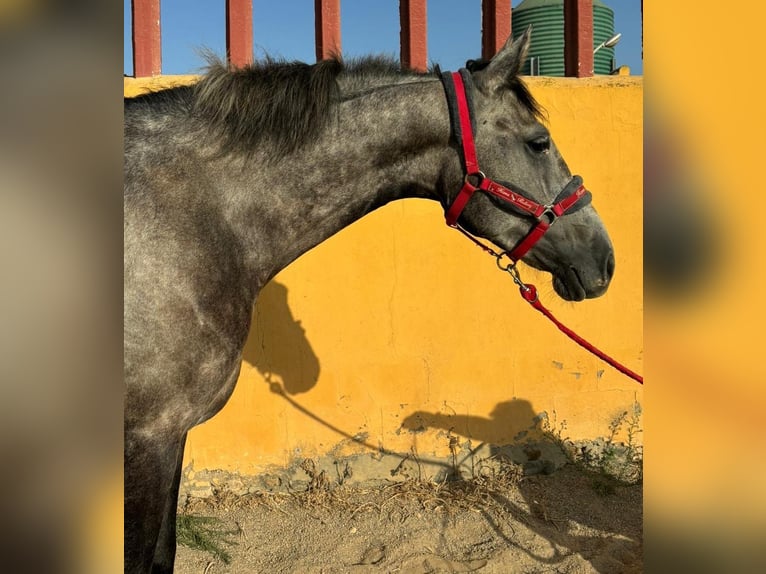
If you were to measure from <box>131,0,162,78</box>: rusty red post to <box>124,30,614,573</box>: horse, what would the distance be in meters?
1.70

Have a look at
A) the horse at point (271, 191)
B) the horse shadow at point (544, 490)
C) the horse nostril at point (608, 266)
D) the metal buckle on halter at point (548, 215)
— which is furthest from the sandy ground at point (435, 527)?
the metal buckle on halter at point (548, 215)

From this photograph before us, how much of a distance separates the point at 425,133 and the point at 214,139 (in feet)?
2.08

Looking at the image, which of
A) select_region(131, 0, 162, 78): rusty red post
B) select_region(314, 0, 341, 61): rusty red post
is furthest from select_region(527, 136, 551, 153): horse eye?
select_region(131, 0, 162, 78): rusty red post

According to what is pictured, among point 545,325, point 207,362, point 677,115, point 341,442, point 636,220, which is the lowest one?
point 341,442

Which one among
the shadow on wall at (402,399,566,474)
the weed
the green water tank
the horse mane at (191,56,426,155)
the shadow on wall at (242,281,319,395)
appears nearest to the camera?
the horse mane at (191,56,426,155)

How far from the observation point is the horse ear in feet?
6.37

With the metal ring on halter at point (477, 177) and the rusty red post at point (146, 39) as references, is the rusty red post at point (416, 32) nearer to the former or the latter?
the rusty red post at point (146, 39)

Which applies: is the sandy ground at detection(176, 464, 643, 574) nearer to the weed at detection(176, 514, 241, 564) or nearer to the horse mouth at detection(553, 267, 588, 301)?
the weed at detection(176, 514, 241, 564)

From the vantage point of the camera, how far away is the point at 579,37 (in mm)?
3699

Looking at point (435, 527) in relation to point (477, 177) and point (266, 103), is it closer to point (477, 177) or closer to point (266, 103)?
point (477, 177)

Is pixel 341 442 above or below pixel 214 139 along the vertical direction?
below

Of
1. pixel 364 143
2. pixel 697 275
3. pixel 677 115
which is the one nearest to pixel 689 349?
pixel 697 275

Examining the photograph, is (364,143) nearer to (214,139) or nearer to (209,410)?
(214,139)

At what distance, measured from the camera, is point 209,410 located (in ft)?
6.15
